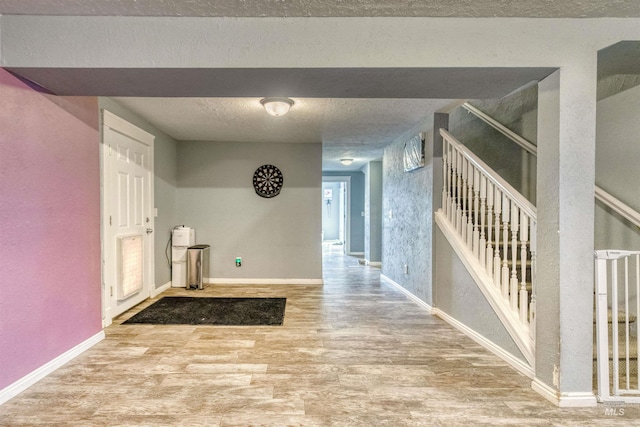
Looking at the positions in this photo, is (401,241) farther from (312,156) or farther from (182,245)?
(182,245)

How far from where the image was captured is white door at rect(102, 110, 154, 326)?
118 inches

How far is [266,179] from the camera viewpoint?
473 cm

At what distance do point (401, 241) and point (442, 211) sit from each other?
3.54 ft

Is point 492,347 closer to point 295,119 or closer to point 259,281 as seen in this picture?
point 295,119

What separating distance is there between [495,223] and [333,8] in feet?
6.86

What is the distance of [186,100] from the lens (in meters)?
2.93

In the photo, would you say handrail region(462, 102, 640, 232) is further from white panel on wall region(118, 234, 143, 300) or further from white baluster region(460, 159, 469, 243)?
white panel on wall region(118, 234, 143, 300)

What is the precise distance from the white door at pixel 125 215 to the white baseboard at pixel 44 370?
506mm

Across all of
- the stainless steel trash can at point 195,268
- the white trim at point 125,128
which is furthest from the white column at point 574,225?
the stainless steel trash can at point 195,268

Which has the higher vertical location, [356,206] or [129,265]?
[356,206]

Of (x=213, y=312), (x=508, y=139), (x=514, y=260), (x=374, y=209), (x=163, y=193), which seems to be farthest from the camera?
(x=374, y=209)

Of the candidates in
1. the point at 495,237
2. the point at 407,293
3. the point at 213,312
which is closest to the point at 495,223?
the point at 495,237

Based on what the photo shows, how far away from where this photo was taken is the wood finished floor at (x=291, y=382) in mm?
1638

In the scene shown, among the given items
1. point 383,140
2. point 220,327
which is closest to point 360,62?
point 220,327
